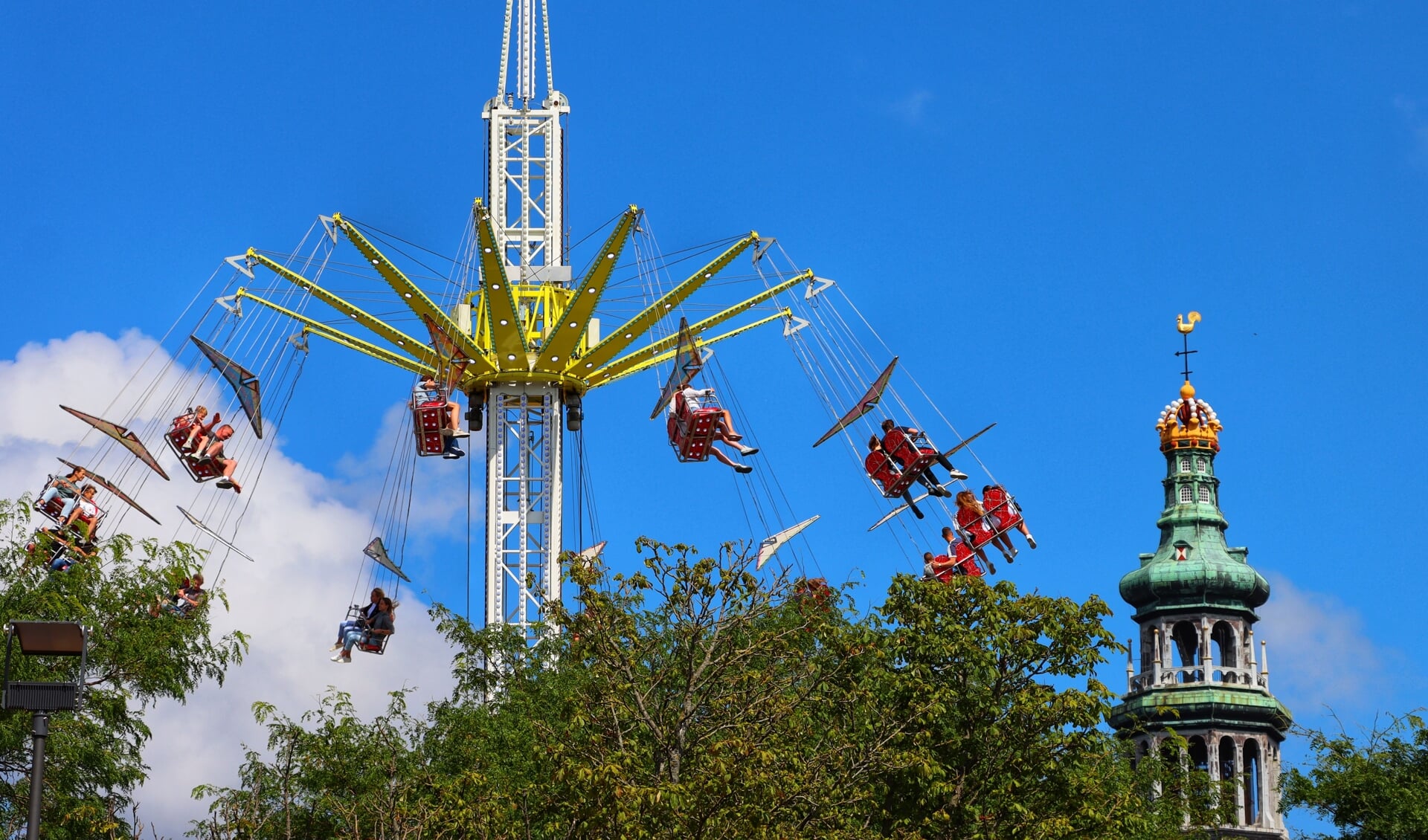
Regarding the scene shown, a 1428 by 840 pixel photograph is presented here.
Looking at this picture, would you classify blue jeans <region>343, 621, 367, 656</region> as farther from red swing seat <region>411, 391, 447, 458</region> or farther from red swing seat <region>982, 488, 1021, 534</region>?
red swing seat <region>982, 488, 1021, 534</region>

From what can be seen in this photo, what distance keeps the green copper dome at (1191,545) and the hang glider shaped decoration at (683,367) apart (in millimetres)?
46040

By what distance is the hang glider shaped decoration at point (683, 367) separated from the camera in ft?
183

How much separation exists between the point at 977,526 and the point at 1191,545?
45.1m

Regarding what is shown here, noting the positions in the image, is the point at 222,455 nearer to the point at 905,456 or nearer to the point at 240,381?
the point at 240,381

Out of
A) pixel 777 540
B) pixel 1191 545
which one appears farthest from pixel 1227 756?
pixel 777 540

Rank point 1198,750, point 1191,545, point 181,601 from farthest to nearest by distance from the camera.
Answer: point 1191,545 → point 1198,750 → point 181,601

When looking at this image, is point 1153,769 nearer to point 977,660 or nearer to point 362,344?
point 362,344

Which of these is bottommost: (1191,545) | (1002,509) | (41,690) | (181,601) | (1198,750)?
(41,690)

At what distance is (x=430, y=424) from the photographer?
185 feet

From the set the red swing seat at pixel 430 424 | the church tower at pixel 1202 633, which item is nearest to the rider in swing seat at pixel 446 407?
the red swing seat at pixel 430 424

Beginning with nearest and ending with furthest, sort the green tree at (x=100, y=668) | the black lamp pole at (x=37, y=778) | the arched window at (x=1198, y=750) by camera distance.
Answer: the black lamp pole at (x=37, y=778) → the green tree at (x=100, y=668) → the arched window at (x=1198, y=750)

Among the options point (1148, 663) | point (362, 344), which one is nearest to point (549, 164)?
point (362, 344)

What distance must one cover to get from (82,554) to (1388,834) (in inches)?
926

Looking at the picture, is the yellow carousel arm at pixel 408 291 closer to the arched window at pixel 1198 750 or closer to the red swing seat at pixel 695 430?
the red swing seat at pixel 695 430
